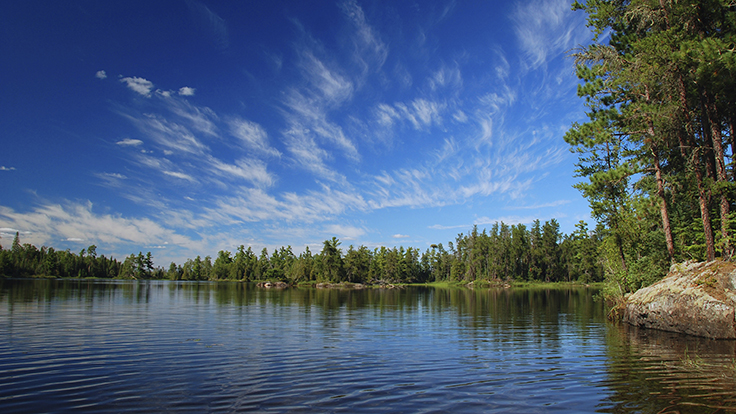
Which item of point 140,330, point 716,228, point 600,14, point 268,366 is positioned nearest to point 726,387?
point 268,366

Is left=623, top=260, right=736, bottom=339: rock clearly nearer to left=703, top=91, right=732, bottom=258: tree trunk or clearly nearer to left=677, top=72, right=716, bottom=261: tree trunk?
left=677, top=72, right=716, bottom=261: tree trunk

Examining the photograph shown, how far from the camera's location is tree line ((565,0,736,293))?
21.6 meters

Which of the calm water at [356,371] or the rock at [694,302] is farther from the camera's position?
the rock at [694,302]

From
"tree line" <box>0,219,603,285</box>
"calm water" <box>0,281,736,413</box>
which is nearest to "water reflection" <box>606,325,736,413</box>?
"calm water" <box>0,281,736,413</box>

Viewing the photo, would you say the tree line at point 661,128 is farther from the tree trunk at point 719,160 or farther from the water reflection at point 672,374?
the water reflection at point 672,374

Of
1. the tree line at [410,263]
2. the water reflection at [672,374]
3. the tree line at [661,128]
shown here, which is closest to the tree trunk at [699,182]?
the tree line at [661,128]

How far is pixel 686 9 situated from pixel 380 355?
84.7ft

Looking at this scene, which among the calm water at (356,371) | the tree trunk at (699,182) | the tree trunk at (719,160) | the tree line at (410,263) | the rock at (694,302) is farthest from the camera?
the tree line at (410,263)

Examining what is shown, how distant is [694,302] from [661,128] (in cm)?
1130

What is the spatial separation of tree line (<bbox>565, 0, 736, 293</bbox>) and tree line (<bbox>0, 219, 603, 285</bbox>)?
329 feet

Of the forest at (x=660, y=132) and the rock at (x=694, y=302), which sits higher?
the forest at (x=660, y=132)

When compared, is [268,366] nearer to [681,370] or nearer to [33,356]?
[33,356]

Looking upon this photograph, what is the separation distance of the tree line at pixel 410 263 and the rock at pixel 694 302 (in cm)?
10994

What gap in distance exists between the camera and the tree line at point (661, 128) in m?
21.6
